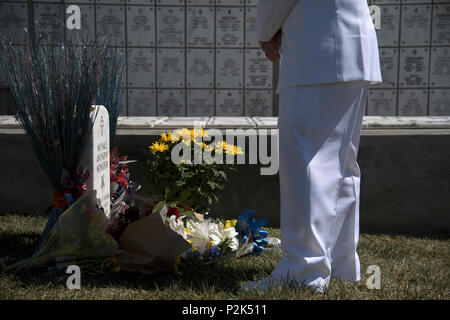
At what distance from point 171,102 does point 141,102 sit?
0.30 metres

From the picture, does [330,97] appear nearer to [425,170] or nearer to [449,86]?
[425,170]

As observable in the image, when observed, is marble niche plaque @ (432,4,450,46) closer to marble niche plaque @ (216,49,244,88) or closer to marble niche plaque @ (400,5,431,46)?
marble niche plaque @ (400,5,431,46)

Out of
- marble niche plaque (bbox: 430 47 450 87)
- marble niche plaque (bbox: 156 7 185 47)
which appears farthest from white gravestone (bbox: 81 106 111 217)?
marble niche plaque (bbox: 430 47 450 87)

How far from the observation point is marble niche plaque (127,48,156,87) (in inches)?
179

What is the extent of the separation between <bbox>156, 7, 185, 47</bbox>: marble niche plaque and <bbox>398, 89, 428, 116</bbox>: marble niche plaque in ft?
7.31

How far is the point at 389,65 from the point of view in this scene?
4559 mm

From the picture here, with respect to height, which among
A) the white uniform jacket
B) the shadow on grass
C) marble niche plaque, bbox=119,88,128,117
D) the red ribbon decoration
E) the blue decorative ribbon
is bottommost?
the shadow on grass

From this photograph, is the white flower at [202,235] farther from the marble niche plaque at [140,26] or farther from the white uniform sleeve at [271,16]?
the marble niche plaque at [140,26]

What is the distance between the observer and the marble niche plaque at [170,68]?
458 cm

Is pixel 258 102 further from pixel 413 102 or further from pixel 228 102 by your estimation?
pixel 413 102

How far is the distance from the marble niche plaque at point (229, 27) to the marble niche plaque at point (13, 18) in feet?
6.09

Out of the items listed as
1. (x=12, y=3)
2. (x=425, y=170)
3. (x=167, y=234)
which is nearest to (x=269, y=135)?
(x=425, y=170)

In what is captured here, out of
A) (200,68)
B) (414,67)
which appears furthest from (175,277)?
(414,67)

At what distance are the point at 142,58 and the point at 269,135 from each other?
186 centimetres
